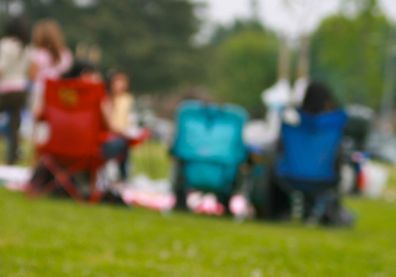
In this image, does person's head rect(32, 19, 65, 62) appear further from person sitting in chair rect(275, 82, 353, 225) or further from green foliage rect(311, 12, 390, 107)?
green foliage rect(311, 12, 390, 107)

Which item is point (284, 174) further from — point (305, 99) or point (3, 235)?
point (3, 235)

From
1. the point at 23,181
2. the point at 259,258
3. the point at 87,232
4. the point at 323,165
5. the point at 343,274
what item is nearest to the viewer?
the point at 343,274

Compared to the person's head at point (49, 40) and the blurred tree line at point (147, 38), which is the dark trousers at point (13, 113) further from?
the blurred tree line at point (147, 38)

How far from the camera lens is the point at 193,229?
699 centimetres

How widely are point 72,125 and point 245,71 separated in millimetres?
62168

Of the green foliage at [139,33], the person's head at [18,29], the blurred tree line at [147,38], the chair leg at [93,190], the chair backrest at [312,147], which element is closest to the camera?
the chair backrest at [312,147]

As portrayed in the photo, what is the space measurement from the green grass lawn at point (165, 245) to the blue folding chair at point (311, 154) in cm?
42

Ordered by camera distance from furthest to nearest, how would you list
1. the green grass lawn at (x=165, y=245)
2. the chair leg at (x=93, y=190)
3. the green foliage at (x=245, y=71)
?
the green foliage at (x=245, y=71), the chair leg at (x=93, y=190), the green grass lawn at (x=165, y=245)

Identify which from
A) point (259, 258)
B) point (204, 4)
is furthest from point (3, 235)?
point (204, 4)

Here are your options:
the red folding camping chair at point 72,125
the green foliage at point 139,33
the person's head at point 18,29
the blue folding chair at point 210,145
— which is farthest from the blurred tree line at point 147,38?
the red folding camping chair at point 72,125

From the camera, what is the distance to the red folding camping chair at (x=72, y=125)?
816 centimetres

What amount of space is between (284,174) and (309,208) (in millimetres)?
553

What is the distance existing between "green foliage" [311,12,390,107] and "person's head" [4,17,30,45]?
75.9ft

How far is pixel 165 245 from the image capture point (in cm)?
591
